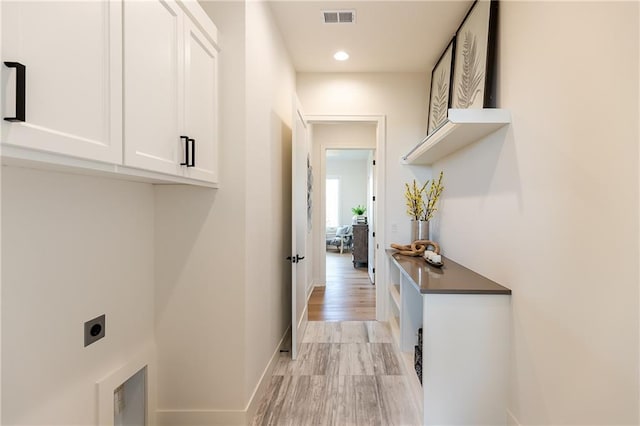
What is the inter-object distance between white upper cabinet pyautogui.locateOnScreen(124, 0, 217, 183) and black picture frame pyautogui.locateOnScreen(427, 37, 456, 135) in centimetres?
186

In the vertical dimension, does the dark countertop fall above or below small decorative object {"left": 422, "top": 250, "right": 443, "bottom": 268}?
below

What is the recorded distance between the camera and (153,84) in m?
1.18

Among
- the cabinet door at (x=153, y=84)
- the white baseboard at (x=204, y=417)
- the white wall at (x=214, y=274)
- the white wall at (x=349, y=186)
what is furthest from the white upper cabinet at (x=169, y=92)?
the white wall at (x=349, y=186)

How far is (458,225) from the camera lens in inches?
101

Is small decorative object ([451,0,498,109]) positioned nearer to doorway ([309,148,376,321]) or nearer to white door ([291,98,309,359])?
Answer: white door ([291,98,309,359])

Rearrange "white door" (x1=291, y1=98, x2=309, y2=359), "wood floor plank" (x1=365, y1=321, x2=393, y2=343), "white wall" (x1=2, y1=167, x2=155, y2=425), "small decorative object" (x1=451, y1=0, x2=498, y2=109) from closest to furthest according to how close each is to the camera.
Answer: "white wall" (x1=2, y1=167, x2=155, y2=425) → "small decorative object" (x1=451, y1=0, x2=498, y2=109) → "white door" (x1=291, y1=98, x2=309, y2=359) → "wood floor plank" (x1=365, y1=321, x2=393, y2=343)

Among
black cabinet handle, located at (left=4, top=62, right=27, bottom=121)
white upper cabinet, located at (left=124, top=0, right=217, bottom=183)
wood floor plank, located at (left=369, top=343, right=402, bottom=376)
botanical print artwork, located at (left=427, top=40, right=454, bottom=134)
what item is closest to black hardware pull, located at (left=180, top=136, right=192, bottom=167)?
white upper cabinet, located at (left=124, top=0, right=217, bottom=183)

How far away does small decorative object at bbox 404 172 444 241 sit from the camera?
3141 mm

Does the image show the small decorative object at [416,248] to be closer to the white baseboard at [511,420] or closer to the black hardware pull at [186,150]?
the white baseboard at [511,420]

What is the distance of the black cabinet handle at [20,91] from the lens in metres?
0.68

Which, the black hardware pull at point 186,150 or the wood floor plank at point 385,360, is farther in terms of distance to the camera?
the wood floor plank at point 385,360

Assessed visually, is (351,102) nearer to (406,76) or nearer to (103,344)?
(406,76)

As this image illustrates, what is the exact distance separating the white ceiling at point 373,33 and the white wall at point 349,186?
607cm

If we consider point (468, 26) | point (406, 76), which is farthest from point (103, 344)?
point (406, 76)
